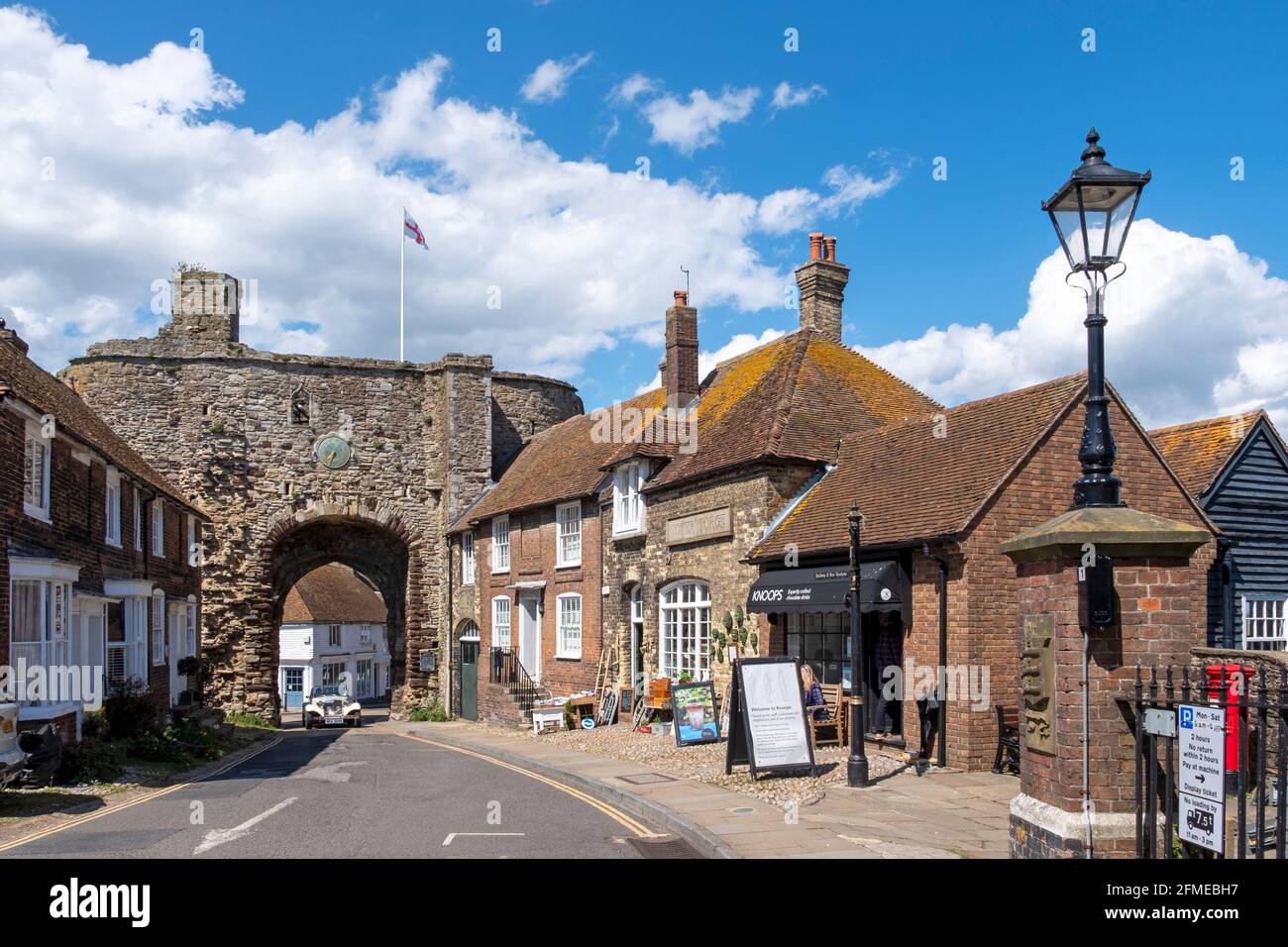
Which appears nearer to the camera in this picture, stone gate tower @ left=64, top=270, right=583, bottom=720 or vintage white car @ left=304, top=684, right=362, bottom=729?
stone gate tower @ left=64, top=270, right=583, bottom=720

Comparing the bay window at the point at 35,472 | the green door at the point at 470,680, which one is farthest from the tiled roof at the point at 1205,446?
the green door at the point at 470,680

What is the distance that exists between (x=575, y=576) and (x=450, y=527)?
9.45 metres

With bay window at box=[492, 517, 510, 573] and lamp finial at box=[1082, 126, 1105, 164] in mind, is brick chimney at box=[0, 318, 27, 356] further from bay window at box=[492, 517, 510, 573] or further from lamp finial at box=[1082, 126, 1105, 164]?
lamp finial at box=[1082, 126, 1105, 164]

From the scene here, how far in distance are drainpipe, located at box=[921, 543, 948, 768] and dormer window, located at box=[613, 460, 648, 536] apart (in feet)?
33.6

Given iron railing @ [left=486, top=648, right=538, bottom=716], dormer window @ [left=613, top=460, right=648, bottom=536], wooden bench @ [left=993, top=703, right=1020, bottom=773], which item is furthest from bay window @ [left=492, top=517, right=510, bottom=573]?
wooden bench @ [left=993, top=703, right=1020, bottom=773]

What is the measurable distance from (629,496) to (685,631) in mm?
4106

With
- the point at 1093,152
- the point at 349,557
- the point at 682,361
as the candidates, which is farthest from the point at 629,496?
the point at 1093,152

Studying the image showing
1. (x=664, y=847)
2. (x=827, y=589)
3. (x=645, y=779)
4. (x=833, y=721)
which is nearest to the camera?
(x=664, y=847)

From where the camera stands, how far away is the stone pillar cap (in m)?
6.97

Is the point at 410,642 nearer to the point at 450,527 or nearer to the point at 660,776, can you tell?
the point at 450,527

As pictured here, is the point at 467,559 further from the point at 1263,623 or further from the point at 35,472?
the point at 1263,623

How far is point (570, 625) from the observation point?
29.5 metres

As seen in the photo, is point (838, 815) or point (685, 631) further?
point (685, 631)
